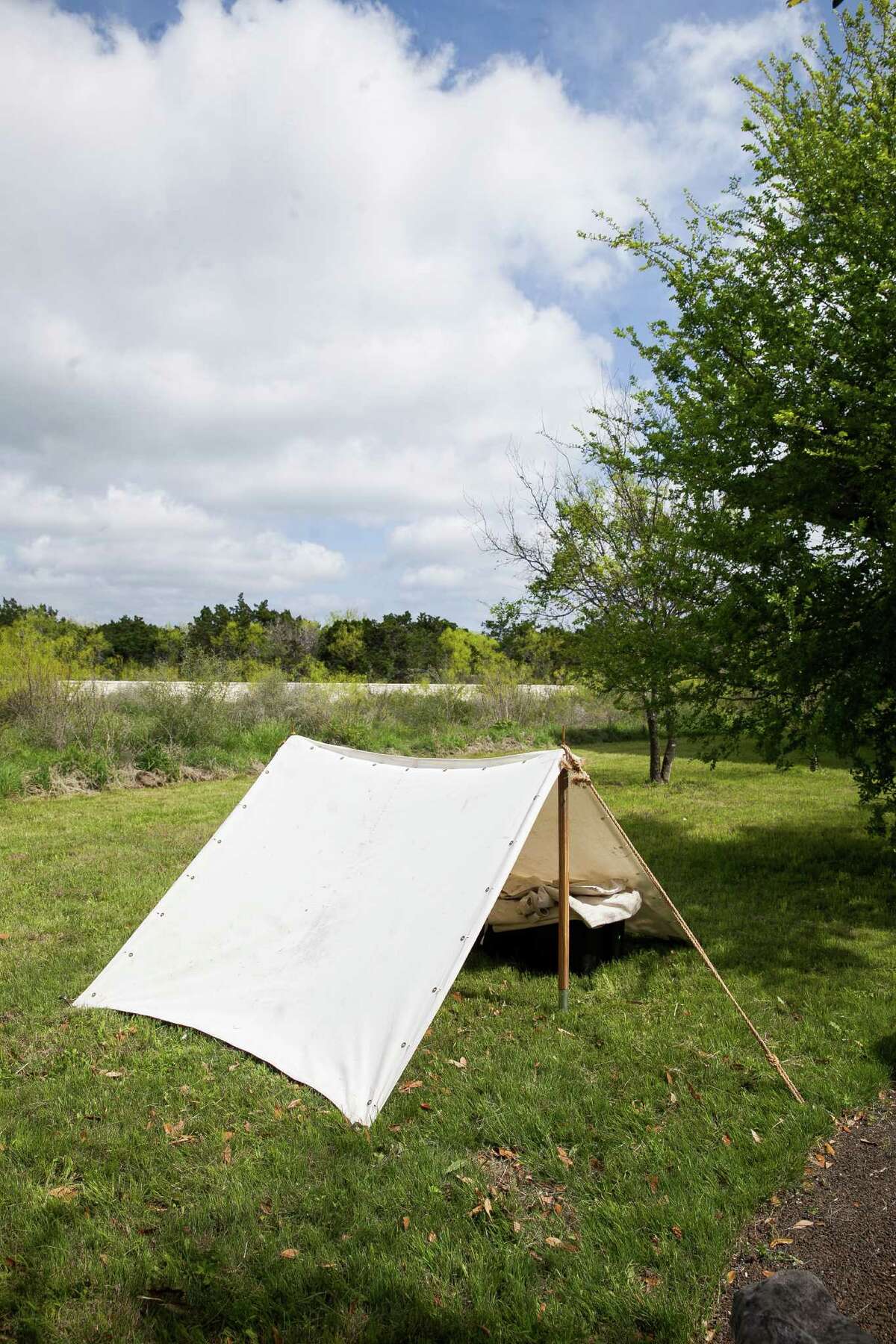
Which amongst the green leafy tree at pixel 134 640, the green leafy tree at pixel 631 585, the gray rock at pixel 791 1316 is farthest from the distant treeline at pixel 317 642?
the gray rock at pixel 791 1316

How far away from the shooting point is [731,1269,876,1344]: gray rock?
2127mm

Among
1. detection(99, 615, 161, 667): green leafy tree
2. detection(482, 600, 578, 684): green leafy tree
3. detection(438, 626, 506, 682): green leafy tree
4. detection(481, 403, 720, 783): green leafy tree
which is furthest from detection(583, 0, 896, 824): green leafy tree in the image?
detection(99, 615, 161, 667): green leafy tree

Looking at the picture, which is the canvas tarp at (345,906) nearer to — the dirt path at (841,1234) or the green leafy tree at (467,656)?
the dirt path at (841,1234)

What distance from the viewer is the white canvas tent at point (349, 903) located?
385cm

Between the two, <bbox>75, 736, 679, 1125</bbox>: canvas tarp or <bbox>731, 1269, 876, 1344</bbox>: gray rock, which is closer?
<bbox>731, 1269, 876, 1344</bbox>: gray rock

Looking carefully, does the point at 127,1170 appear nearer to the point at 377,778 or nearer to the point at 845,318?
the point at 377,778

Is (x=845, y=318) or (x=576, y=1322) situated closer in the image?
(x=576, y=1322)

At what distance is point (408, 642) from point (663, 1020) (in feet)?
102

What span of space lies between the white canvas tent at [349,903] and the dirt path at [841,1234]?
1.95 feet

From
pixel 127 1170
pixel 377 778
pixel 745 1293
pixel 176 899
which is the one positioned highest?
pixel 377 778

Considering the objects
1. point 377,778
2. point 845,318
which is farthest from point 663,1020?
point 845,318

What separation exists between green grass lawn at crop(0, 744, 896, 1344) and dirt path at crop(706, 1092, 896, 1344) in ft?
0.25

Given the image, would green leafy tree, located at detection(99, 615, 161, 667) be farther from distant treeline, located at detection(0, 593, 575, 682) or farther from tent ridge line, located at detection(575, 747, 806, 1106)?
tent ridge line, located at detection(575, 747, 806, 1106)

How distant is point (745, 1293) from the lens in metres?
2.34
